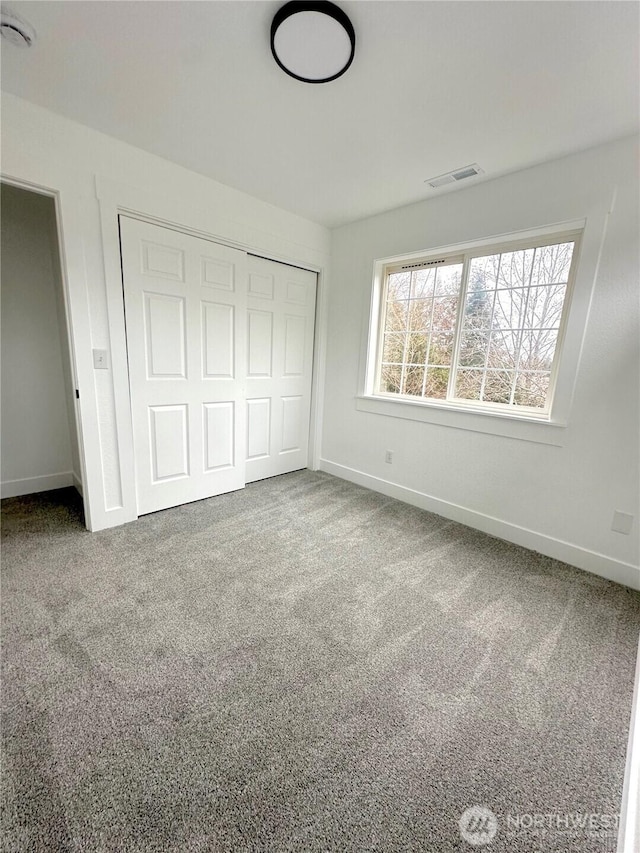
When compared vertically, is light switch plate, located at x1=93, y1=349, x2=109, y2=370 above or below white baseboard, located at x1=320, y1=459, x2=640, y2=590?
above

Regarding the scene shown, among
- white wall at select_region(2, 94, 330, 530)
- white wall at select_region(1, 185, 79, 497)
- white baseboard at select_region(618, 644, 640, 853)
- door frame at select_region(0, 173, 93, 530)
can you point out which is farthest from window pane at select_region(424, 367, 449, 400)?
white wall at select_region(1, 185, 79, 497)

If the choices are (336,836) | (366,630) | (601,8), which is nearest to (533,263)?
(601,8)

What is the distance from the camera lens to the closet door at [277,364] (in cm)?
307

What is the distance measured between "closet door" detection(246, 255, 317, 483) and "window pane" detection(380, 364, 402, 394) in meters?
0.81

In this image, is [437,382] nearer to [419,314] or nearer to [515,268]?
[419,314]

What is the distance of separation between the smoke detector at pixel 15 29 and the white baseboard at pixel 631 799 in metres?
3.28

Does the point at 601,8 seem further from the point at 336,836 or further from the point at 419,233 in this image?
the point at 336,836

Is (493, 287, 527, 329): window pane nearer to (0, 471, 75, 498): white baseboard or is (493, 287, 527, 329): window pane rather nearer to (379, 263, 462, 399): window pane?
(379, 263, 462, 399): window pane

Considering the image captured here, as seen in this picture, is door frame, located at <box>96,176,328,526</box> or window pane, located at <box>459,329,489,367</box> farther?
window pane, located at <box>459,329,489,367</box>

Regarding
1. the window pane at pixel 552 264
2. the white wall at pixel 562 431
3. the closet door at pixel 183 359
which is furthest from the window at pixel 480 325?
the closet door at pixel 183 359

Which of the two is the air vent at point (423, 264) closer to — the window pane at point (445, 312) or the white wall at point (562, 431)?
the white wall at point (562, 431)

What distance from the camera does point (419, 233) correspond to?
273 centimetres

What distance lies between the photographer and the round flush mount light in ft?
4.01

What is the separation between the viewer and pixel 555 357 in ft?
7.32
